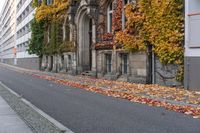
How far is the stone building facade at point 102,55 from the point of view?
21.8 m

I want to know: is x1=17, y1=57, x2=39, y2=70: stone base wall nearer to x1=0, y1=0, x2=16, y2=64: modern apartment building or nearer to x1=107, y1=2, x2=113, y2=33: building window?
x1=0, y1=0, x2=16, y2=64: modern apartment building

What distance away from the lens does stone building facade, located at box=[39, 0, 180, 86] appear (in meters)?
21.8

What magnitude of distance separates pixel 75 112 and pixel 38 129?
3095 mm

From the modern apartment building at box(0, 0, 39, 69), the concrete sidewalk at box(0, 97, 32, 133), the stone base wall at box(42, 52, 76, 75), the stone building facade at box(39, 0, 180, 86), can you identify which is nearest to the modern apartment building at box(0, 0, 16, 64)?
the modern apartment building at box(0, 0, 39, 69)

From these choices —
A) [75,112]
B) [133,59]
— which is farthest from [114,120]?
[133,59]

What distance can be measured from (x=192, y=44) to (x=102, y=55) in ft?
38.2

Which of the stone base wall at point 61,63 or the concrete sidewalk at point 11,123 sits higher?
the stone base wall at point 61,63

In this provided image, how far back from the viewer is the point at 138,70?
76.1ft

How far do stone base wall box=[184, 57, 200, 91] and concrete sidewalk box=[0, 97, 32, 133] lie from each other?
8068 millimetres

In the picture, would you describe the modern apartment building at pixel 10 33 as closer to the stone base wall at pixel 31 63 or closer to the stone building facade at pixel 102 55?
the stone base wall at pixel 31 63

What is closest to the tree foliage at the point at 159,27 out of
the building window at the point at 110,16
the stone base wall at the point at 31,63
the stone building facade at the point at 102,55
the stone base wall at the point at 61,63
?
the stone building facade at the point at 102,55

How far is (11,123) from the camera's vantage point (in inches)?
392

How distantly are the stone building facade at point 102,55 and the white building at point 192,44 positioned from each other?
1630 millimetres

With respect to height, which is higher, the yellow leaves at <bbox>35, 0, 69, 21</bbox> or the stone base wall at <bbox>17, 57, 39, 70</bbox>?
the yellow leaves at <bbox>35, 0, 69, 21</bbox>
